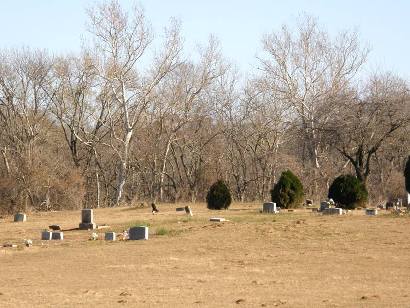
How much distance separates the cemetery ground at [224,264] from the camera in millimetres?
13758

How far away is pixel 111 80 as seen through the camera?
47281 millimetres

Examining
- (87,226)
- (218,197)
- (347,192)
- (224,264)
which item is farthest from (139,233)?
(218,197)

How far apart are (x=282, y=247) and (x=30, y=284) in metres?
7.55

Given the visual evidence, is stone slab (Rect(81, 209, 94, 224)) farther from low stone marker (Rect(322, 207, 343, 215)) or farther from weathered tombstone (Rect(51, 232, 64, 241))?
low stone marker (Rect(322, 207, 343, 215))

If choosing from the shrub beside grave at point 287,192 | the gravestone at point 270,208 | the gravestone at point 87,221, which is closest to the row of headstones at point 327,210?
the gravestone at point 270,208

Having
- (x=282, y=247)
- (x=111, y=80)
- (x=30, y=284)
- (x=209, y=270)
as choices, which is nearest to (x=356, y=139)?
(x=111, y=80)

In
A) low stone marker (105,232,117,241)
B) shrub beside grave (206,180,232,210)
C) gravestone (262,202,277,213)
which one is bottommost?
low stone marker (105,232,117,241)

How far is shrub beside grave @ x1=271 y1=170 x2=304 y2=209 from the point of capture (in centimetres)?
3175

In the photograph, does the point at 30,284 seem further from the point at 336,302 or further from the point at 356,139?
the point at 356,139

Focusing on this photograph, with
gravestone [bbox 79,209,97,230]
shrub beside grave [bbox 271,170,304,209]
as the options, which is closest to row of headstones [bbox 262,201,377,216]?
shrub beside grave [bbox 271,170,304,209]

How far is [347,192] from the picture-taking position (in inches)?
1189

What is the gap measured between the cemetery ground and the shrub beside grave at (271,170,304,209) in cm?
244

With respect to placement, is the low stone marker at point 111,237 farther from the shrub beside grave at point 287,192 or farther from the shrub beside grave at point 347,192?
the shrub beside grave at point 347,192

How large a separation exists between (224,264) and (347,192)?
12.6m
